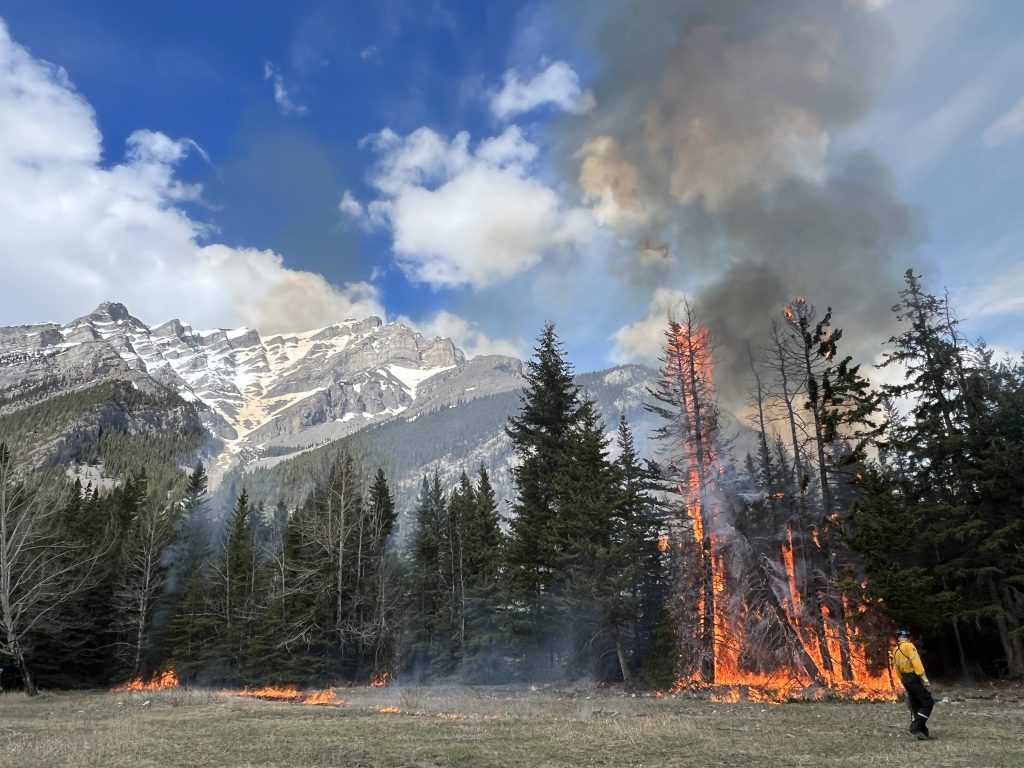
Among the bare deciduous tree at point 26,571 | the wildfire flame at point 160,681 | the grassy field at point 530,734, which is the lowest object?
the wildfire flame at point 160,681

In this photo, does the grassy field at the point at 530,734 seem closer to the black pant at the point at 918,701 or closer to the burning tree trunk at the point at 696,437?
the black pant at the point at 918,701


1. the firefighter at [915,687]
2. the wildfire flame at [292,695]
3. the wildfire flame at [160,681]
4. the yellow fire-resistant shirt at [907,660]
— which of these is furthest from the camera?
the wildfire flame at [160,681]

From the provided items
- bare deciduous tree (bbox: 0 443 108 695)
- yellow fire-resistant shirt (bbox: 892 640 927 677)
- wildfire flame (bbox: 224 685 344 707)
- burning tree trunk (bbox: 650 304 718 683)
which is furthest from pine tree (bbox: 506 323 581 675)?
bare deciduous tree (bbox: 0 443 108 695)

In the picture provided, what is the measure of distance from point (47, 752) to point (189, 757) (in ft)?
10.7

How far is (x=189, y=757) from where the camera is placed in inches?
488

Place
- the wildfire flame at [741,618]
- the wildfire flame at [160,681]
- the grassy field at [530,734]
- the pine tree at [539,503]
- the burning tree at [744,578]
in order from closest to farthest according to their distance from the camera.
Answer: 1. the grassy field at [530,734]
2. the wildfire flame at [741,618]
3. the burning tree at [744,578]
4. the pine tree at [539,503]
5. the wildfire flame at [160,681]

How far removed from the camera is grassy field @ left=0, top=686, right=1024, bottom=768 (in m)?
11.4

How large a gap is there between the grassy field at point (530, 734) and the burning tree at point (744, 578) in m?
3.78

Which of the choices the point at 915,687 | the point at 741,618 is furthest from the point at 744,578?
the point at 915,687

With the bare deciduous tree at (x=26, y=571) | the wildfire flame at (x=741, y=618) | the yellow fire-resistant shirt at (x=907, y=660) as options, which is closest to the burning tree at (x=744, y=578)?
the wildfire flame at (x=741, y=618)

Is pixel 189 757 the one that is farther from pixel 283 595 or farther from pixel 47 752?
pixel 283 595

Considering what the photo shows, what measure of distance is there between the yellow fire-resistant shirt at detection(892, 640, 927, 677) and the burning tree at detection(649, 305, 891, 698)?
11.4m

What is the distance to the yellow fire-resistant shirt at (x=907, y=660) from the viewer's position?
13000mm

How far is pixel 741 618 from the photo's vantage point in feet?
89.7
